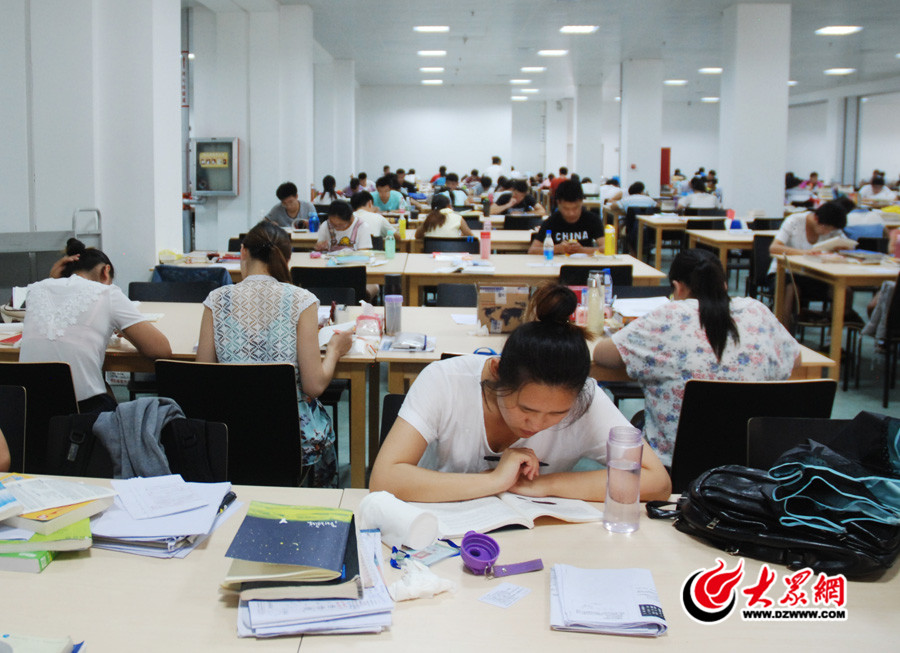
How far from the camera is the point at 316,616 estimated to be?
51.5 inches

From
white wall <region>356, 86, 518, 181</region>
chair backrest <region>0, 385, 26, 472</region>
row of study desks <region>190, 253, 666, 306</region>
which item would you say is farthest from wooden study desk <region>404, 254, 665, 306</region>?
white wall <region>356, 86, 518, 181</region>

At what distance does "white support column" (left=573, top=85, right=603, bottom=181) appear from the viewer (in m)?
18.8

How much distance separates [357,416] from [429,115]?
665 inches

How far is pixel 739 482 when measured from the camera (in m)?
1.64

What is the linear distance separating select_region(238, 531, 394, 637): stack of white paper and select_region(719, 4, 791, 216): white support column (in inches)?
371

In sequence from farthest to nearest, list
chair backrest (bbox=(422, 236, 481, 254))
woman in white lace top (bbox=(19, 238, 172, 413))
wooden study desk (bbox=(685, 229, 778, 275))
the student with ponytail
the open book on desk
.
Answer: wooden study desk (bbox=(685, 229, 778, 275)) < chair backrest (bbox=(422, 236, 481, 254)) < woman in white lace top (bbox=(19, 238, 172, 413)) < the student with ponytail < the open book on desk

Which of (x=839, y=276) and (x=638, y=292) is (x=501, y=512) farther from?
(x=839, y=276)

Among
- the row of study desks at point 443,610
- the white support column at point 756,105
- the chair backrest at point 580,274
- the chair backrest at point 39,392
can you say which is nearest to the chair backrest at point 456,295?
the chair backrest at point 580,274

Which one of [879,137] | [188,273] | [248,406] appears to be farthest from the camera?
[879,137]

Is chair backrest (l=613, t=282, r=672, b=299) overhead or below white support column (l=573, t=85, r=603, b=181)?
below

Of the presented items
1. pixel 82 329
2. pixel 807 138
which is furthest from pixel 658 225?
pixel 807 138

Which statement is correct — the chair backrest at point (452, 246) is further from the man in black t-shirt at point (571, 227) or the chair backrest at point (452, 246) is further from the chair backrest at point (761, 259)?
the chair backrest at point (761, 259)

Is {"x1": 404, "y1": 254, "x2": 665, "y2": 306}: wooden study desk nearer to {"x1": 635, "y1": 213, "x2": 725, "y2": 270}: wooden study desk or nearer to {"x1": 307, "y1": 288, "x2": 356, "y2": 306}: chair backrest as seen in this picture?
{"x1": 307, "y1": 288, "x2": 356, "y2": 306}: chair backrest

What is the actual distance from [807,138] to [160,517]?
26477 mm
